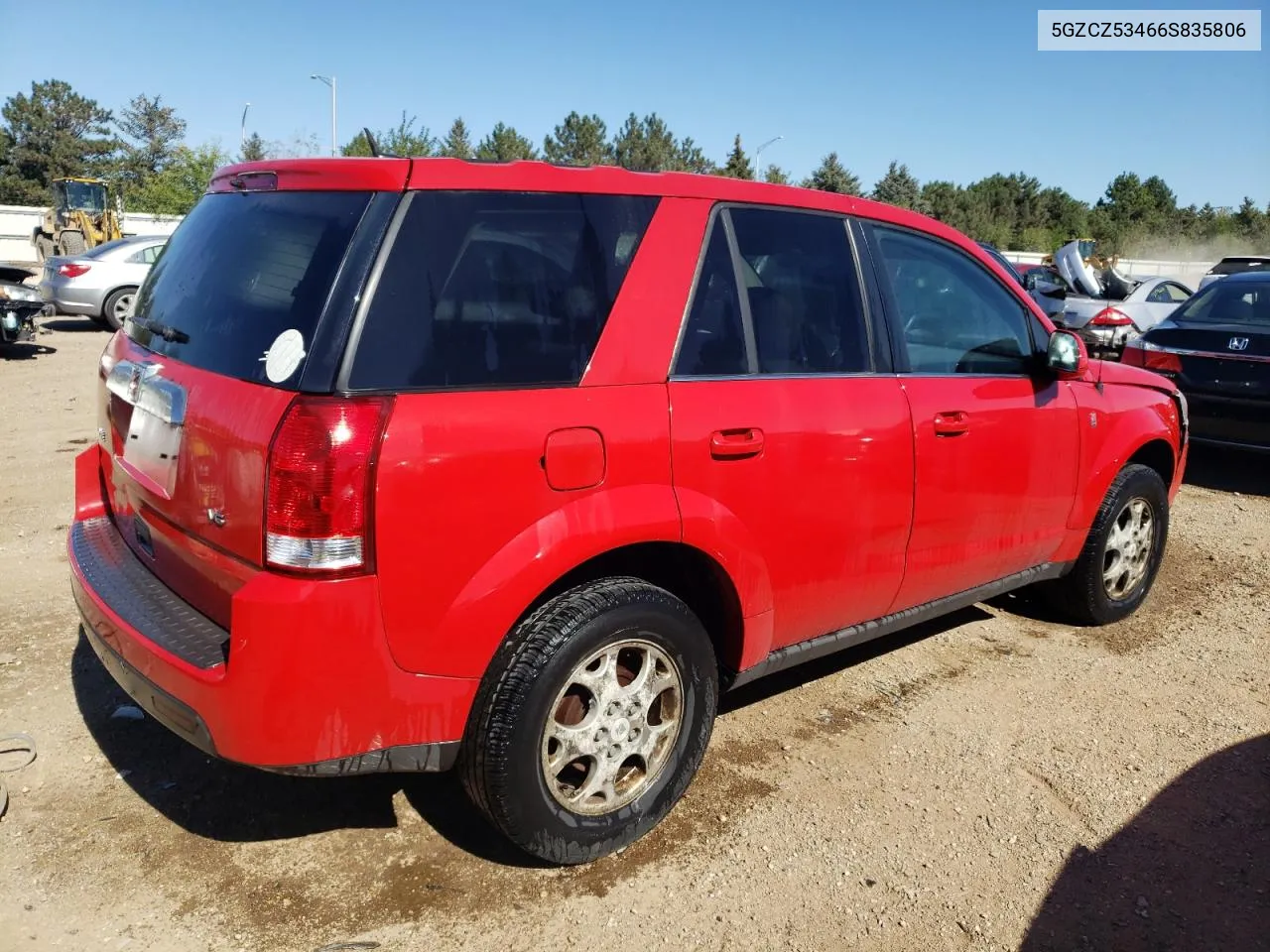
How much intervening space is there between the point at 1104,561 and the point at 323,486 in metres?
3.88

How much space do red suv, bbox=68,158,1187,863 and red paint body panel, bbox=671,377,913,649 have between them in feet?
0.04

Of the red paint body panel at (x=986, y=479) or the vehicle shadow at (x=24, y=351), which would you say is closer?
the red paint body panel at (x=986, y=479)

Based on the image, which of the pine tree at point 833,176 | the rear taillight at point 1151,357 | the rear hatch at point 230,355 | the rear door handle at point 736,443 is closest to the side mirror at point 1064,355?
the rear door handle at point 736,443

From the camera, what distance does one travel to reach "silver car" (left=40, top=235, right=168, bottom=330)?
1447cm

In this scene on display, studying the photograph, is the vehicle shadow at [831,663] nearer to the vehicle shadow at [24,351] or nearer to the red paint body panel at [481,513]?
the red paint body panel at [481,513]

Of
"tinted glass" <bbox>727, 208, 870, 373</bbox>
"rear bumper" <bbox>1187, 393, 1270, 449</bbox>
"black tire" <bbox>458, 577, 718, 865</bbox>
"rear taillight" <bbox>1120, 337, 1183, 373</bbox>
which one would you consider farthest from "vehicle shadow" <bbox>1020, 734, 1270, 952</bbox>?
"rear taillight" <bbox>1120, 337, 1183, 373</bbox>

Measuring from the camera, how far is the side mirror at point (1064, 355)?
3.98 m

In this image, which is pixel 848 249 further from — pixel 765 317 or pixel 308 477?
pixel 308 477

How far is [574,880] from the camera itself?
2787mm

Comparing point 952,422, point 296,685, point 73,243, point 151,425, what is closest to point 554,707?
point 296,685

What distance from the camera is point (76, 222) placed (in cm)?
2236

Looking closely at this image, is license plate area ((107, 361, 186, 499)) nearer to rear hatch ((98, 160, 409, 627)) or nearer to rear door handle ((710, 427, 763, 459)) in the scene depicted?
rear hatch ((98, 160, 409, 627))

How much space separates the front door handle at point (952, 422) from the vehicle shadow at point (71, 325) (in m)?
15.5

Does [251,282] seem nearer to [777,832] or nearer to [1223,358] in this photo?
[777,832]
